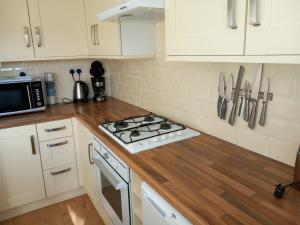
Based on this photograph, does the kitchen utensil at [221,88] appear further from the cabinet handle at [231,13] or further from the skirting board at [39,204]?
the skirting board at [39,204]

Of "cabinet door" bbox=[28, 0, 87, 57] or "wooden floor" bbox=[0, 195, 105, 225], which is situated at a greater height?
"cabinet door" bbox=[28, 0, 87, 57]

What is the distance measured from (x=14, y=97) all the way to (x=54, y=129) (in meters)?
0.45

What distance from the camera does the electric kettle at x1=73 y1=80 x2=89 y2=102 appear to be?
8.72 feet

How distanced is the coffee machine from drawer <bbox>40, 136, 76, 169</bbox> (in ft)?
2.13

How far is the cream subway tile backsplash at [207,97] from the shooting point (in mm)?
1104

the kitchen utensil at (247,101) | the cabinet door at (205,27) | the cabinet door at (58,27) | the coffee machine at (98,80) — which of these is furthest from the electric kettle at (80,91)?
the kitchen utensil at (247,101)

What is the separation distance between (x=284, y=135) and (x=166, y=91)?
951 mm

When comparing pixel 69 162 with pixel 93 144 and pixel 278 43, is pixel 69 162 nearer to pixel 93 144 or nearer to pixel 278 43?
pixel 93 144

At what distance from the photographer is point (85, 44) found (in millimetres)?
2430

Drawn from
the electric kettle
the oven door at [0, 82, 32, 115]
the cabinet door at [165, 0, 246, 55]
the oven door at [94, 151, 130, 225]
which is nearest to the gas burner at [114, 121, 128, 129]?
the oven door at [94, 151, 130, 225]

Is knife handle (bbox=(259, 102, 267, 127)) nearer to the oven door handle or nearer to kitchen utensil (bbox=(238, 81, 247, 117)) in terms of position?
kitchen utensil (bbox=(238, 81, 247, 117))

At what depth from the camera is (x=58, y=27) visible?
2273 mm

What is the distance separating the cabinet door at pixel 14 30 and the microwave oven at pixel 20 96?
22 centimetres

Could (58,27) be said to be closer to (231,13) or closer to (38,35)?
(38,35)
